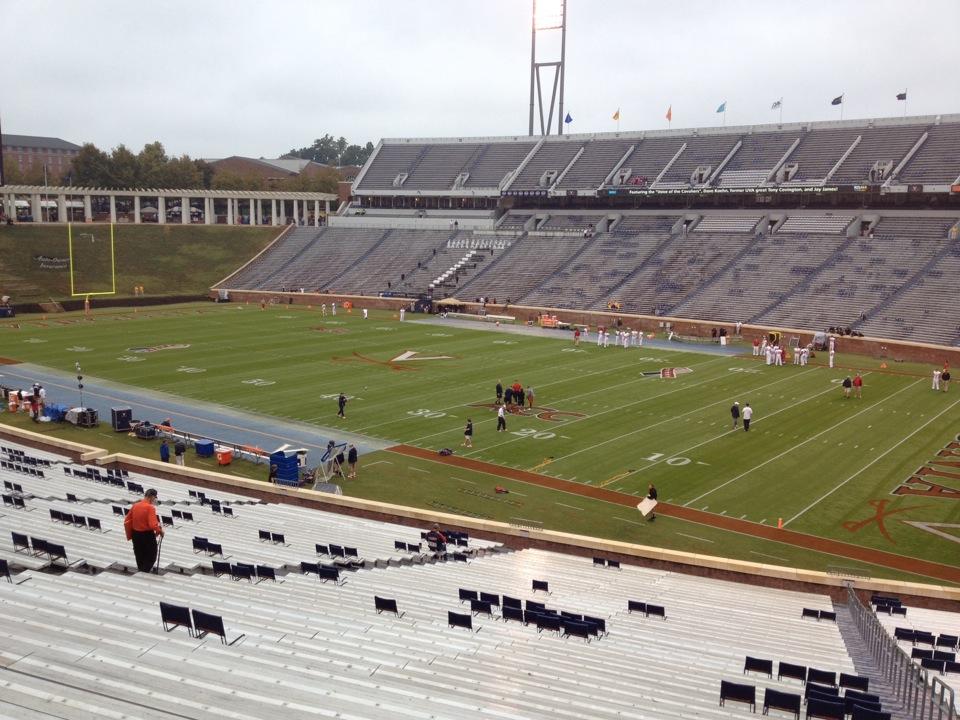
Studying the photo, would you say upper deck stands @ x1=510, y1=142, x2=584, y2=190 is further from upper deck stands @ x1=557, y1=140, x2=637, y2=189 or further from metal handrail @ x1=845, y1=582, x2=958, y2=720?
metal handrail @ x1=845, y1=582, x2=958, y2=720

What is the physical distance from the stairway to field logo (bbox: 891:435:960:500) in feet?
29.2

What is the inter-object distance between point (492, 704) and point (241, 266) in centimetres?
7809

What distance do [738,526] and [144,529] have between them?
14831mm

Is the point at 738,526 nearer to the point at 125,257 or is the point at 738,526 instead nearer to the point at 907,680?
the point at 907,680

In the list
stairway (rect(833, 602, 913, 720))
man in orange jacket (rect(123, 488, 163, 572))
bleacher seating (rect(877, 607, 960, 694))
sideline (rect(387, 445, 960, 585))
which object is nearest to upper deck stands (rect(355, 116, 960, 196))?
sideline (rect(387, 445, 960, 585))

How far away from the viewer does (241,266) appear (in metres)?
80.5

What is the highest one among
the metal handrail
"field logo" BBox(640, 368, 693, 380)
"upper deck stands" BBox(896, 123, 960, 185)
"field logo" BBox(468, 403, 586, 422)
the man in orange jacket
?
"upper deck stands" BBox(896, 123, 960, 185)

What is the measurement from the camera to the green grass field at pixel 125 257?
67.6 metres

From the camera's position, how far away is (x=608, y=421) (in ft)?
98.4

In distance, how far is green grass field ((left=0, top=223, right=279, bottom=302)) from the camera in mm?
67562

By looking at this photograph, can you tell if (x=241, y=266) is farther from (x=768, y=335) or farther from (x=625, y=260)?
(x=768, y=335)

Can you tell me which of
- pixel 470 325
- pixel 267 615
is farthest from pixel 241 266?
pixel 267 615

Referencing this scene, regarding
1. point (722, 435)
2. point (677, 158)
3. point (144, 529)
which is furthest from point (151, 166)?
point (144, 529)

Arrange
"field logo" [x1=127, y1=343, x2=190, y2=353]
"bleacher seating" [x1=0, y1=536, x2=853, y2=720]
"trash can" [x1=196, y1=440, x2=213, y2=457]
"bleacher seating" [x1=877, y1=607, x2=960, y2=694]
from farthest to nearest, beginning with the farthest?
"field logo" [x1=127, y1=343, x2=190, y2=353]
"trash can" [x1=196, y1=440, x2=213, y2=457]
"bleacher seating" [x1=877, y1=607, x2=960, y2=694]
"bleacher seating" [x1=0, y1=536, x2=853, y2=720]
